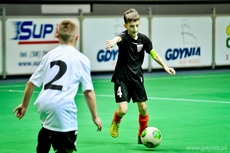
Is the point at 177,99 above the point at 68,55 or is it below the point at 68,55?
below

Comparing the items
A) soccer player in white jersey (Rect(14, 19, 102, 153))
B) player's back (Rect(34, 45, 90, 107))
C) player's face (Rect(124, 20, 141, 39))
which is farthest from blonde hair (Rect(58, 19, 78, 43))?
player's face (Rect(124, 20, 141, 39))

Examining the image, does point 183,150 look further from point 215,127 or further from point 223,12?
point 223,12

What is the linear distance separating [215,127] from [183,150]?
2145 millimetres

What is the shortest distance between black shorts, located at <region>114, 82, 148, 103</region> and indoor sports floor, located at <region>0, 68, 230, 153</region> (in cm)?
69

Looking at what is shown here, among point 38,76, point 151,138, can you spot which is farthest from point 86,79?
point 151,138

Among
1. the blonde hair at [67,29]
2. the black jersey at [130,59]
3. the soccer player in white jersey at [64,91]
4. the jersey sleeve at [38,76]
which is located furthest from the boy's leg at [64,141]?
the black jersey at [130,59]

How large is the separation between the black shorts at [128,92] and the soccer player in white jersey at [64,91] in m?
3.10

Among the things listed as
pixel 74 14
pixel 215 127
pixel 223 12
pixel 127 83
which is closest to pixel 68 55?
pixel 127 83

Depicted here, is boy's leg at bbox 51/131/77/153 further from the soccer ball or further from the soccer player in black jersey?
the soccer player in black jersey

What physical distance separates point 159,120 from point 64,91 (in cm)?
577

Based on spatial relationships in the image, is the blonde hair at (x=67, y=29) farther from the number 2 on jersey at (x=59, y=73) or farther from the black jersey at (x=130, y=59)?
the black jersey at (x=130, y=59)

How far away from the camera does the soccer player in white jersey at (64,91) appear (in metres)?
6.40

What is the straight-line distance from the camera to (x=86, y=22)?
66.4 feet

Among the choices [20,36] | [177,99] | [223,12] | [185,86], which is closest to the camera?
[177,99]
